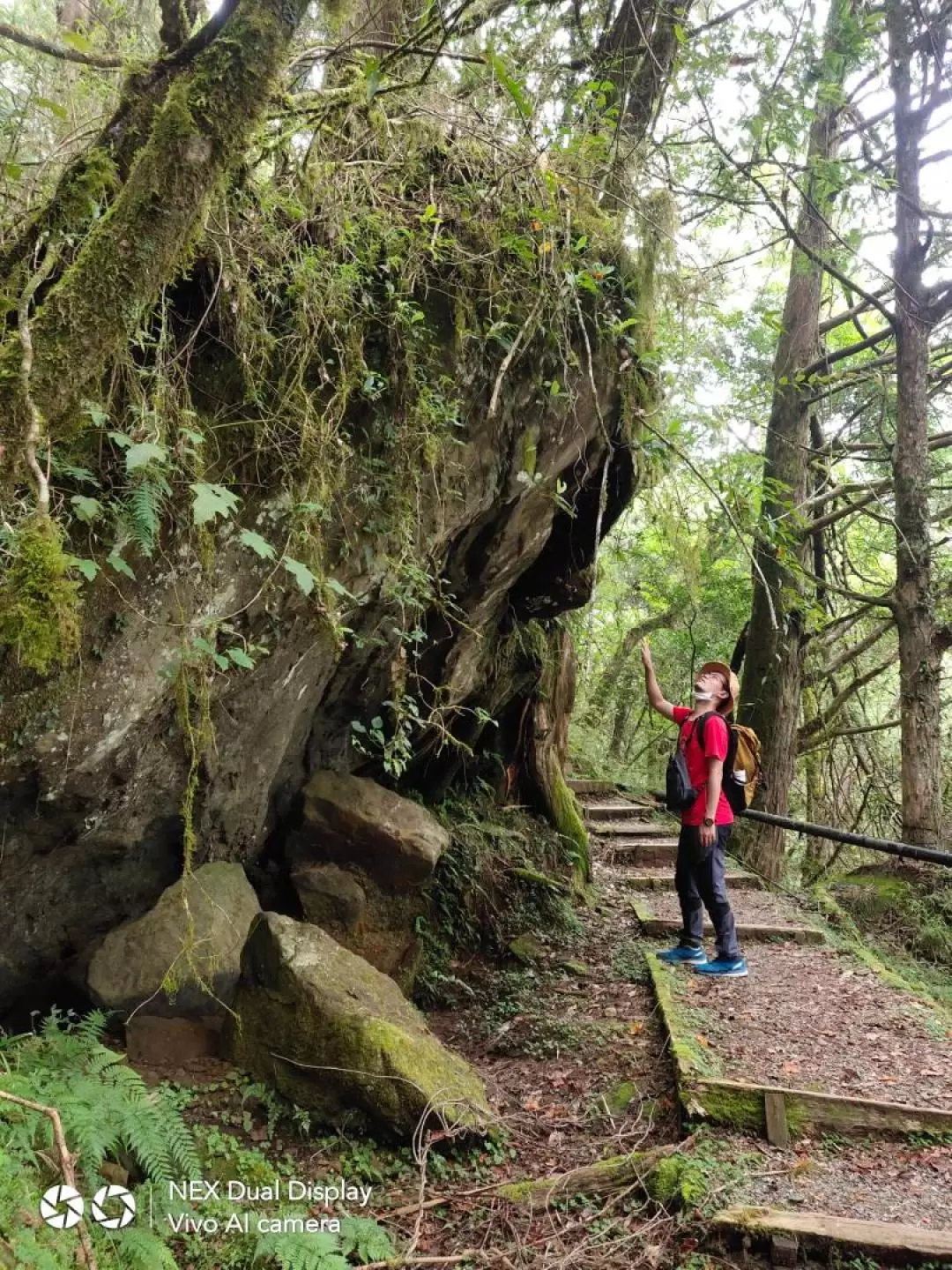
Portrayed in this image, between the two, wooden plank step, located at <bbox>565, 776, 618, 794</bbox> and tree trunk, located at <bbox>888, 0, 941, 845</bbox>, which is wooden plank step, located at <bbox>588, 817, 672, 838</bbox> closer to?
wooden plank step, located at <bbox>565, 776, 618, 794</bbox>

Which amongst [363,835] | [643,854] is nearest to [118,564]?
[363,835]

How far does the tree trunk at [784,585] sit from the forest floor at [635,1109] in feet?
9.95

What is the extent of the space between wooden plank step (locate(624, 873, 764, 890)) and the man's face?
11.2ft

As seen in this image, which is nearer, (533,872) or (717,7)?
(717,7)

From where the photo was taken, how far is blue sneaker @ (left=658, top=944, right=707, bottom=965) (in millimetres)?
6076

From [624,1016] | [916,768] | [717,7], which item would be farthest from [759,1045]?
[717,7]

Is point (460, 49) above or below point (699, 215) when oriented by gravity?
below

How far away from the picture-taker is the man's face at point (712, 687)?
595cm

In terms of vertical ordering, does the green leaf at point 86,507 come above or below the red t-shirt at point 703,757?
above

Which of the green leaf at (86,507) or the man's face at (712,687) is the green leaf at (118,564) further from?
the man's face at (712,687)

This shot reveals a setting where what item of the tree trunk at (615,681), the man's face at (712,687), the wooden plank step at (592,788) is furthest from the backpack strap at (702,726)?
the tree trunk at (615,681)

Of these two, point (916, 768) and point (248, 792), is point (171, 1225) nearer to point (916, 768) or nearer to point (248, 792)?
point (248, 792)

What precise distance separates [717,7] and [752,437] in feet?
26.8

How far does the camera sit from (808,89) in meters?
5.34
